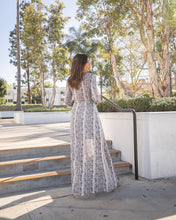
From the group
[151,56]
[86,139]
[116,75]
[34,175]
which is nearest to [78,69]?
[86,139]


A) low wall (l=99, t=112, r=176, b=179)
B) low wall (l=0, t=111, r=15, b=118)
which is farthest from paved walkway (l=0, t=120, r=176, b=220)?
low wall (l=0, t=111, r=15, b=118)

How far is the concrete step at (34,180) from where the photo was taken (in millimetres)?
2934

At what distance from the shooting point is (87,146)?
2799mm

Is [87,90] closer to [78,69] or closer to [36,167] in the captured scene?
[78,69]

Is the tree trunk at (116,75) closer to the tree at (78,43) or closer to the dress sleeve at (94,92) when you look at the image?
the dress sleeve at (94,92)

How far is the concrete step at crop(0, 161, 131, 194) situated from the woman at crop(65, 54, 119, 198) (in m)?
0.49

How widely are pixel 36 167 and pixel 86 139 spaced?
1.16 metres

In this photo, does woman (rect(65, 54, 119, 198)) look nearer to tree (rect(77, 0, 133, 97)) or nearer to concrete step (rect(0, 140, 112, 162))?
concrete step (rect(0, 140, 112, 162))

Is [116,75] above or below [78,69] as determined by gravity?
above

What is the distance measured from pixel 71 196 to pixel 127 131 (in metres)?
1.64

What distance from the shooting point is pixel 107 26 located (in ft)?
25.4

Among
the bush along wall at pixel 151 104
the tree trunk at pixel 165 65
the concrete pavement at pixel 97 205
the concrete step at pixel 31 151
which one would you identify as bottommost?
the concrete pavement at pixel 97 205

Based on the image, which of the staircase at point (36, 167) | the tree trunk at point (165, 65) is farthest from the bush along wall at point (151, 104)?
the tree trunk at point (165, 65)

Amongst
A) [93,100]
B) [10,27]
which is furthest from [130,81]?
[10,27]
